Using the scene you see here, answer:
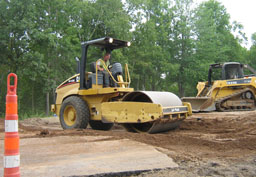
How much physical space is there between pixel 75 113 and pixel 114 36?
62.5ft

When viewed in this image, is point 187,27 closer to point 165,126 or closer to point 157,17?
point 157,17

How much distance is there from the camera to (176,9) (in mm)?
34688

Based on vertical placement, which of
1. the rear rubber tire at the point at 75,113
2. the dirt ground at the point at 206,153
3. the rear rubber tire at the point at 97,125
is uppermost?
the rear rubber tire at the point at 75,113

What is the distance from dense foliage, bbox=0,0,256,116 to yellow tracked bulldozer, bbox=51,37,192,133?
488 inches

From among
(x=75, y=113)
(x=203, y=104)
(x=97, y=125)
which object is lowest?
(x=97, y=125)

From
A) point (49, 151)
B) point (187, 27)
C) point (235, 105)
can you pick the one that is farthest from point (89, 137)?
point (187, 27)

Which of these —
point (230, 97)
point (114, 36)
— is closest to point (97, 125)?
point (230, 97)

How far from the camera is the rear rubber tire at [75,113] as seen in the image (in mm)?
7199

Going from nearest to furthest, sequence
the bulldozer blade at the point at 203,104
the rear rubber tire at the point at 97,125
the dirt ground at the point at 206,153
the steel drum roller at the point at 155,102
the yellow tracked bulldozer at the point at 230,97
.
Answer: the dirt ground at the point at 206,153 → the steel drum roller at the point at 155,102 → the rear rubber tire at the point at 97,125 → the bulldozer blade at the point at 203,104 → the yellow tracked bulldozer at the point at 230,97

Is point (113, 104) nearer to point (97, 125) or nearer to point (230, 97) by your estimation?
point (97, 125)

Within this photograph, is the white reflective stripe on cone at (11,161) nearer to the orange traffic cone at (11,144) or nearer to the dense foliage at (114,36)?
the orange traffic cone at (11,144)

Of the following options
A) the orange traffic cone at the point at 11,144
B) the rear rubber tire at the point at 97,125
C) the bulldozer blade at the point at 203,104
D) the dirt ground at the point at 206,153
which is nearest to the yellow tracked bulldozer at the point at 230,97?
the bulldozer blade at the point at 203,104

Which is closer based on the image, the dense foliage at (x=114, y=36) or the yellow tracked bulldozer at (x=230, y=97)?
the yellow tracked bulldozer at (x=230, y=97)

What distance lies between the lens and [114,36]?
25.8 metres
